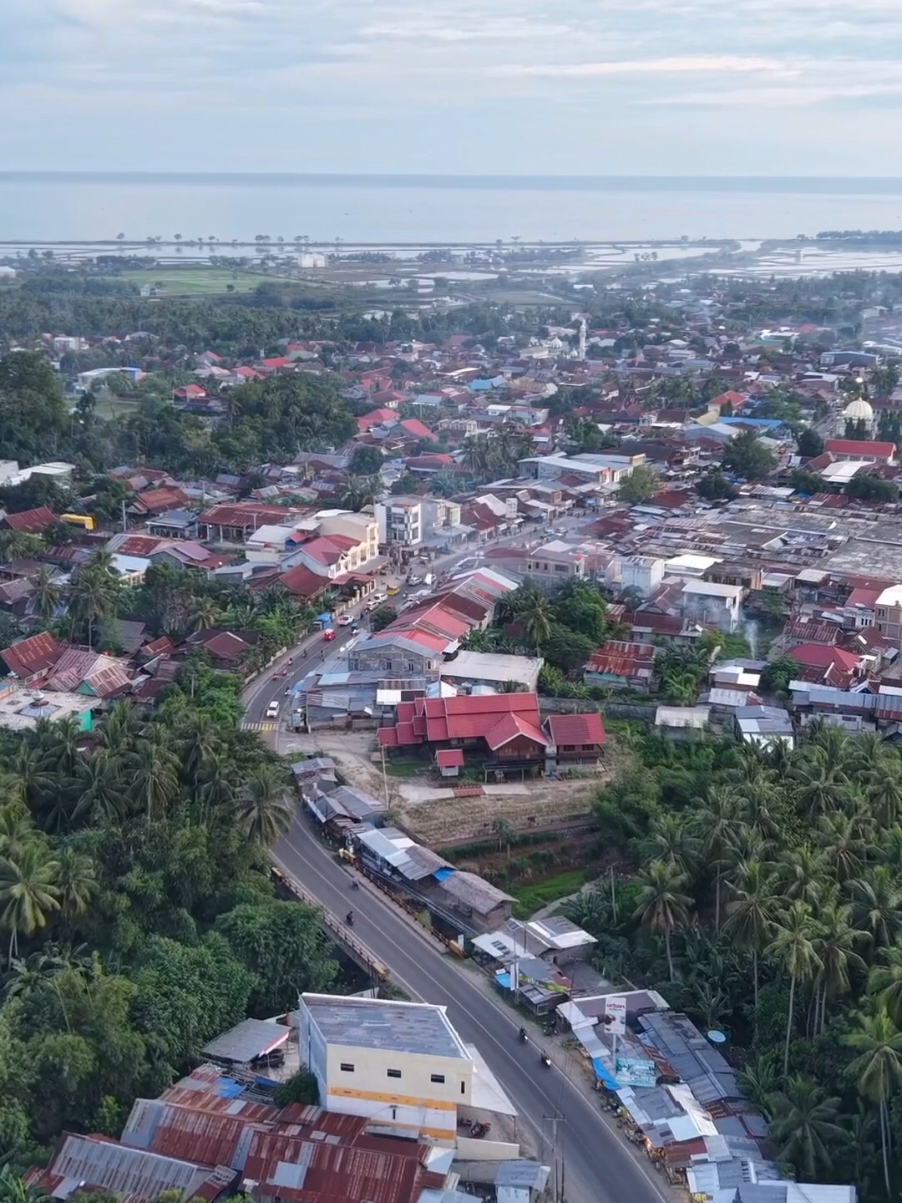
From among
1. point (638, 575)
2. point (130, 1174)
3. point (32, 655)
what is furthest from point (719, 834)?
point (32, 655)

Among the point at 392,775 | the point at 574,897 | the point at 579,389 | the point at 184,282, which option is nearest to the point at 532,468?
the point at 579,389

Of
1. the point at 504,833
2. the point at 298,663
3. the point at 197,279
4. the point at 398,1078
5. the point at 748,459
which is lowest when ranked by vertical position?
the point at 504,833

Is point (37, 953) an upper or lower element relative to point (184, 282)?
lower

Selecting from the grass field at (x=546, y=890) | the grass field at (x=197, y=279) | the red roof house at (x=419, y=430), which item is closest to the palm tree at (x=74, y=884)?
the grass field at (x=546, y=890)

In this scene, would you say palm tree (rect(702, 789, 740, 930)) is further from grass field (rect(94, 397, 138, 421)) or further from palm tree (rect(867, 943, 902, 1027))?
grass field (rect(94, 397, 138, 421))

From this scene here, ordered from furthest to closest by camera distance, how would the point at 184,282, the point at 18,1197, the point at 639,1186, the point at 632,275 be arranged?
the point at 632,275 < the point at 184,282 < the point at 639,1186 < the point at 18,1197

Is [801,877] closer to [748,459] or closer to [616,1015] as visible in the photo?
[616,1015]

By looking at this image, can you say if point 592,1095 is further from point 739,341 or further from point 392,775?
point 739,341
